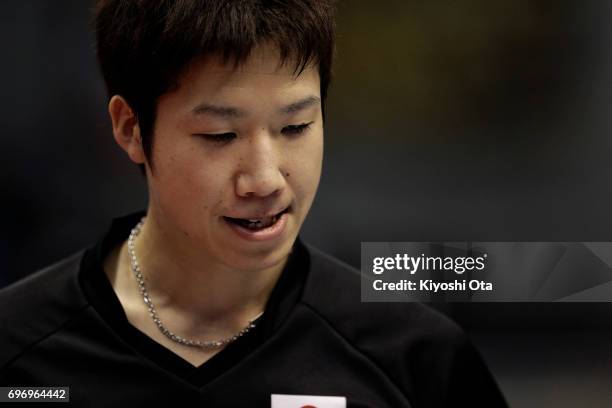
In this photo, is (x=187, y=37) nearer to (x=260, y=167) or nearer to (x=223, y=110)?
(x=223, y=110)

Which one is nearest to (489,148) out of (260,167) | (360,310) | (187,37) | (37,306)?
(360,310)

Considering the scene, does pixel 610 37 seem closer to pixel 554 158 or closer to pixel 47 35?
pixel 554 158

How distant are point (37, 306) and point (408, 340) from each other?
646mm

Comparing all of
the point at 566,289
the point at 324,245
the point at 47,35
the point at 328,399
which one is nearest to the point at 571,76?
the point at 566,289

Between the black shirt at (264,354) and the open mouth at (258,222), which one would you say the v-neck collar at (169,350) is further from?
the open mouth at (258,222)

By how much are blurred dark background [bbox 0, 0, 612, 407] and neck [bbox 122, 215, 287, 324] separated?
0.57 feet

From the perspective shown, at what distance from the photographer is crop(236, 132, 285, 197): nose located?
5.30ft

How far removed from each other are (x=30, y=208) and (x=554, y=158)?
0.98 metres

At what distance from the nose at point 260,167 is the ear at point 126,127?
21cm

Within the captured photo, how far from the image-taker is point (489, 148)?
6.13 ft

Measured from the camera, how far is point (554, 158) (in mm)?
1855

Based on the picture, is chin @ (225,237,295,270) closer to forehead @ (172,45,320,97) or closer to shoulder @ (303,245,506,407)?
shoulder @ (303,245,506,407)

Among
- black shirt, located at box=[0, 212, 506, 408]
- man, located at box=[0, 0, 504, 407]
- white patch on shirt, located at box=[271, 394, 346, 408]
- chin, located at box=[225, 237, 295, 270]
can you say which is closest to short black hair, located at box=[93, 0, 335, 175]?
man, located at box=[0, 0, 504, 407]

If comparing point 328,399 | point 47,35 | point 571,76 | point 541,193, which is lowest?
point 328,399
